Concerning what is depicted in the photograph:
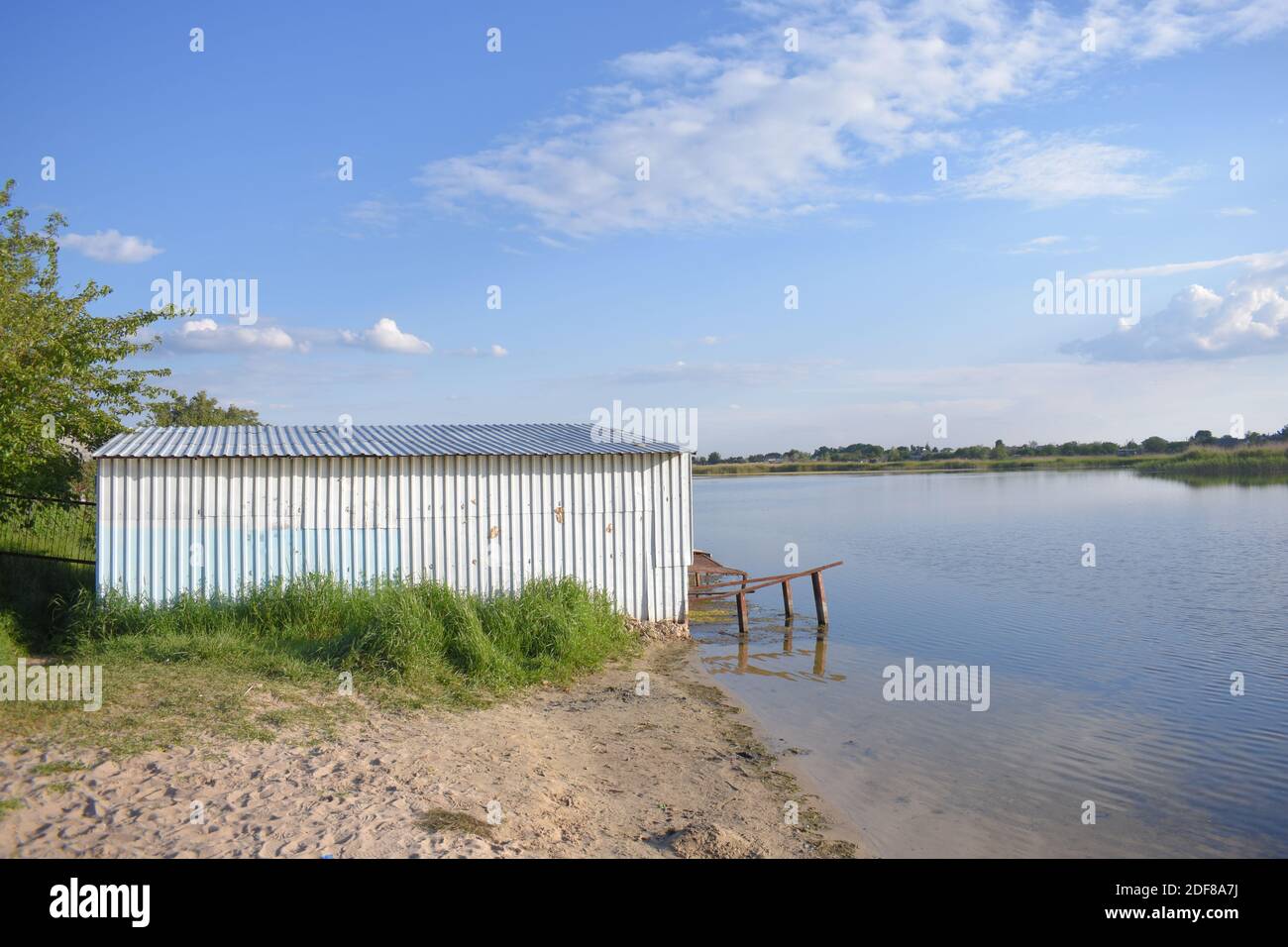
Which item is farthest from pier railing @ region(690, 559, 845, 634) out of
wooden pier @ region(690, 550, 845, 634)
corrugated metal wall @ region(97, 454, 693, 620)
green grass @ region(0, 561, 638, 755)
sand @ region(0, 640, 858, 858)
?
sand @ region(0, 640, 858, 858)

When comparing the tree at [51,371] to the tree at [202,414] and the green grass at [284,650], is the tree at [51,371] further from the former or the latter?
the tree at [202,414]

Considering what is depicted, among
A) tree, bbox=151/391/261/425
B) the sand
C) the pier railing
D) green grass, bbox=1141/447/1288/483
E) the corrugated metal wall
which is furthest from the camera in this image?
green grass, bbox=1141/447/1288/483

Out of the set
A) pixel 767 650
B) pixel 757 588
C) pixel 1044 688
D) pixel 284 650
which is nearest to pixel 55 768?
pixel 284 650

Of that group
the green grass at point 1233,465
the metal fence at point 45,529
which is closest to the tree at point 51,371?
the metal fence at point 45,529

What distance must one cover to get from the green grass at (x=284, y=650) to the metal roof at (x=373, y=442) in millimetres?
1986

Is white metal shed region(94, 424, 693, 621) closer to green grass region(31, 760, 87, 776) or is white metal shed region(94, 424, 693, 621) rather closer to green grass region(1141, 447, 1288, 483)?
green grass region(31, 760, 87, 776)

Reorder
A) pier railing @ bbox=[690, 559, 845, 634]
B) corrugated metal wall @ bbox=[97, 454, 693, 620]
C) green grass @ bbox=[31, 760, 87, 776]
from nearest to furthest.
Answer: green grass @ bbox=[31, 760, 87, 776], corrugated metal wall @ bbox=[97, 454, 693, 620], pier railing @ bbox=[690, 559, 845, 634]

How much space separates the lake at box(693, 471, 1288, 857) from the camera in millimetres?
7898

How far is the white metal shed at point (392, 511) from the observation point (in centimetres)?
1204

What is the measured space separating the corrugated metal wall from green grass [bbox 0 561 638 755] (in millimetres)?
453

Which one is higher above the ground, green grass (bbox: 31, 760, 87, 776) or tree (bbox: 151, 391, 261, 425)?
tree (bbox: 151, 391, 261, 425)

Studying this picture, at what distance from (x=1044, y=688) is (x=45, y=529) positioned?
16765 mm

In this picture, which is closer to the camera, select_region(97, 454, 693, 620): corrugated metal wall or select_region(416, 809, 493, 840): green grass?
select_region(416, 809, 493, 840): green grass
